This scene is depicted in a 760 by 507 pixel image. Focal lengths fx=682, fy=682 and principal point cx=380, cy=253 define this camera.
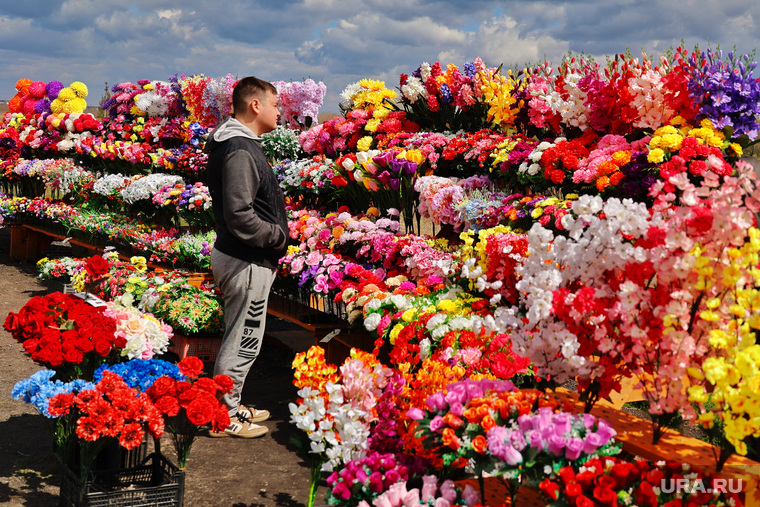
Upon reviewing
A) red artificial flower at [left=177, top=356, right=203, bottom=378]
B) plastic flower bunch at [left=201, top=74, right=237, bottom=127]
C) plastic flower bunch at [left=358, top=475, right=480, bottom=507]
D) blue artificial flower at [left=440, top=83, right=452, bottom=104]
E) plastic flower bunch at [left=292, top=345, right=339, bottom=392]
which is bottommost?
plastic flower bunch at [left=358, top=475, right=480, bottom=507]

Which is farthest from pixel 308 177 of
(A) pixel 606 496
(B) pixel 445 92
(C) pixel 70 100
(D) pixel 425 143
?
(C) pixel 70 100

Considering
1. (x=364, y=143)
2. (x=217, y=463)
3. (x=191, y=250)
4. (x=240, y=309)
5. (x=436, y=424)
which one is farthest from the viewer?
(x=191, y=250)

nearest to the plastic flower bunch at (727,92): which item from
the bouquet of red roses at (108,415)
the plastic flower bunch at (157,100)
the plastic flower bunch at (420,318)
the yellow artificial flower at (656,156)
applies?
the yellow artificial flower at (656,156)

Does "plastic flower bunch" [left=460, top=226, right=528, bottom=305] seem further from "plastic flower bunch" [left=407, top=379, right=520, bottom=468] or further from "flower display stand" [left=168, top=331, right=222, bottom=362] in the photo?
"flower display stand" [left=168, top=331, right=222, bottom=362]

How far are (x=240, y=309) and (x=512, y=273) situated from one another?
1.84 m

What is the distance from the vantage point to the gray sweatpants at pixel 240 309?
13.1ft

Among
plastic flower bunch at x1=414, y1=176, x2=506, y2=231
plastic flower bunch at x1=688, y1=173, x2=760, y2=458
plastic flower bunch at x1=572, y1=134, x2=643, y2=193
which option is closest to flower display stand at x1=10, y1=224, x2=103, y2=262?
plastic flower bunch at x1=414, y1=176, x2=506, y2=231

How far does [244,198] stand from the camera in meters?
3.80

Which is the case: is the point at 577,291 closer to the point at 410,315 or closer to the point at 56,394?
the point at 410,315

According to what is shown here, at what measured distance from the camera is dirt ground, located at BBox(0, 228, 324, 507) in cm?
350

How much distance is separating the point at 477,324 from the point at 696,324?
689mm

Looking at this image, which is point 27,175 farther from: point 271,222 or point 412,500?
point 412,500

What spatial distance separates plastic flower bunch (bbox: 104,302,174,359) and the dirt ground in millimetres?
694

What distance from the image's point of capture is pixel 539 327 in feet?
7.15
